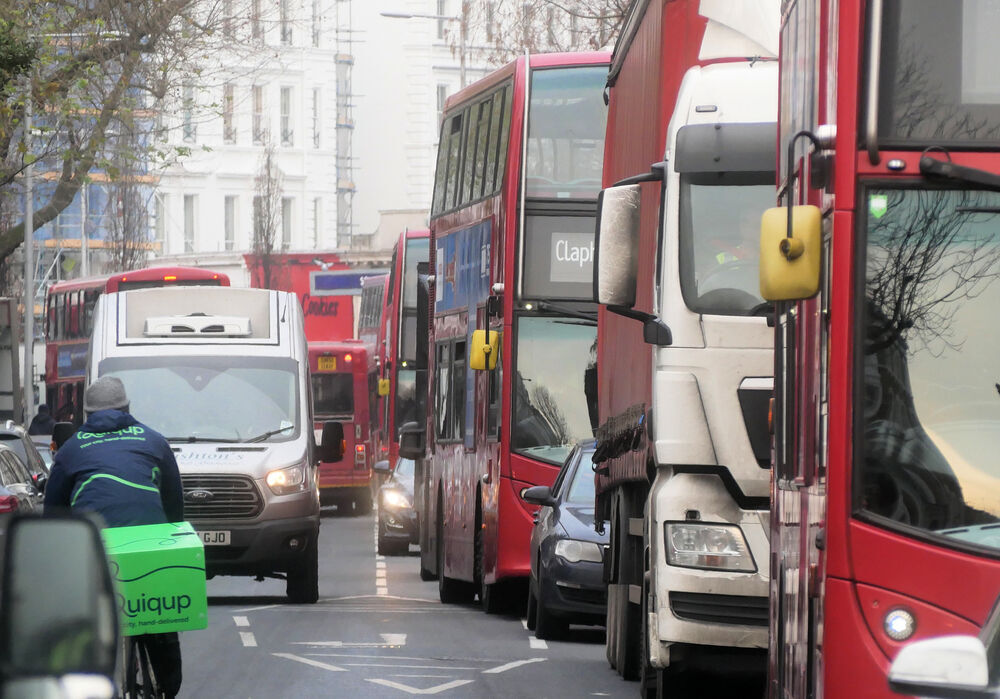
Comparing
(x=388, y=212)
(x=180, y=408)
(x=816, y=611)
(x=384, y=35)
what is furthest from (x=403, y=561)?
(x=384, y=35)

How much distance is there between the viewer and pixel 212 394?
20.7 meters

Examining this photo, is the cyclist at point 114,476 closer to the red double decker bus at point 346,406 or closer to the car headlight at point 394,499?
the car headlight at point 394,499

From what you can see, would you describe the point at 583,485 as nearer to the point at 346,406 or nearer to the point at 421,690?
the point at 421,690

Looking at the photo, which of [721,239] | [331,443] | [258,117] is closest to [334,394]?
[331,443]

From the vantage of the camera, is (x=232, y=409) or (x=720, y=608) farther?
(x=232, y=409)

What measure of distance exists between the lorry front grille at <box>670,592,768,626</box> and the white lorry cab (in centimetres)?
991

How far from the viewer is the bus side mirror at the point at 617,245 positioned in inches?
454

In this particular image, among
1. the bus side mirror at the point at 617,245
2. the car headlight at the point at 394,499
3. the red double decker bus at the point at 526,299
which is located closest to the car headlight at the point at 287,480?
the red double decker bus at the point at 526,299

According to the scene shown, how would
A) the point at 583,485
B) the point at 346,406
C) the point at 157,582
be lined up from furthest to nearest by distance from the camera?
1. the point at 346,406
2. the point at 583,485
3. the point at 157,582

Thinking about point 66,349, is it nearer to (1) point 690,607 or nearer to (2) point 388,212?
(2) point 388,212

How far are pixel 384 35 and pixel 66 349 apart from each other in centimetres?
4638

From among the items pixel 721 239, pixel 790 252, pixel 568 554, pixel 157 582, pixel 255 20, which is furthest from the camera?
pixel 255 20

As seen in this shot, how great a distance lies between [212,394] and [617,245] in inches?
376

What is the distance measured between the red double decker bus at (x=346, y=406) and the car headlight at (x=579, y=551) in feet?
106
